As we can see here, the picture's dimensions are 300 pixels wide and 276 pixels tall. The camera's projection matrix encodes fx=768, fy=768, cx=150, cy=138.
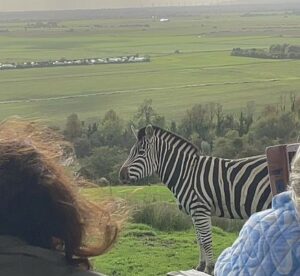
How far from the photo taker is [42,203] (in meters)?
1.35

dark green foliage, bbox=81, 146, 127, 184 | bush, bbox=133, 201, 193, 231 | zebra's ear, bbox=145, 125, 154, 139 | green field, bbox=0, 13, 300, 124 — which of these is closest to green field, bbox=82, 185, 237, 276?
bush, bbox=133, 201, 193, 231

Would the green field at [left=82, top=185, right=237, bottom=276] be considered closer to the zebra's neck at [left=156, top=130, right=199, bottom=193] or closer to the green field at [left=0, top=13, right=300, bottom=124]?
the zebra's neck at [left=156, top=130, right=199, bottom=193]

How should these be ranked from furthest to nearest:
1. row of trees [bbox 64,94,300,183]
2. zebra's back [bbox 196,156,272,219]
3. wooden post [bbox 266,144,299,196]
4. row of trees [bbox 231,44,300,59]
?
row of trees [bbox 231,44,300,59], row of trees [bbox 64,94,300,183], zebra's back [bbox 196,156,272,219], wooden post [bbox 266,144,299,196]

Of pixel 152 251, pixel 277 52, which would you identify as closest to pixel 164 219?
pixel 152 251

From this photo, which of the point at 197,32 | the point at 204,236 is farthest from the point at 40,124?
the point at 197,32

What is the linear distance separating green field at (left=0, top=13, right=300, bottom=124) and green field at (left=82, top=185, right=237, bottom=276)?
495 cm

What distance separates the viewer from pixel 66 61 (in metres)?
31.9

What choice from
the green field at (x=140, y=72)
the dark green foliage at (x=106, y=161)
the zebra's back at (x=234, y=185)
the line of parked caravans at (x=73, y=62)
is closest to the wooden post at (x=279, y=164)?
the zebra's back at (x=234, y=185)

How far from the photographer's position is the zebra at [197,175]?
21.9 ft

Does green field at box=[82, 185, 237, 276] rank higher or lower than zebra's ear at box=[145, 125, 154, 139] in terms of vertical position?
lower

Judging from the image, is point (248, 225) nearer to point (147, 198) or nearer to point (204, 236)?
point (204, 236)

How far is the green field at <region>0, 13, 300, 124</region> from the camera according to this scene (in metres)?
22.0

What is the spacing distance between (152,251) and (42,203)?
5949 millimetres

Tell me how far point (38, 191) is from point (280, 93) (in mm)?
22154
